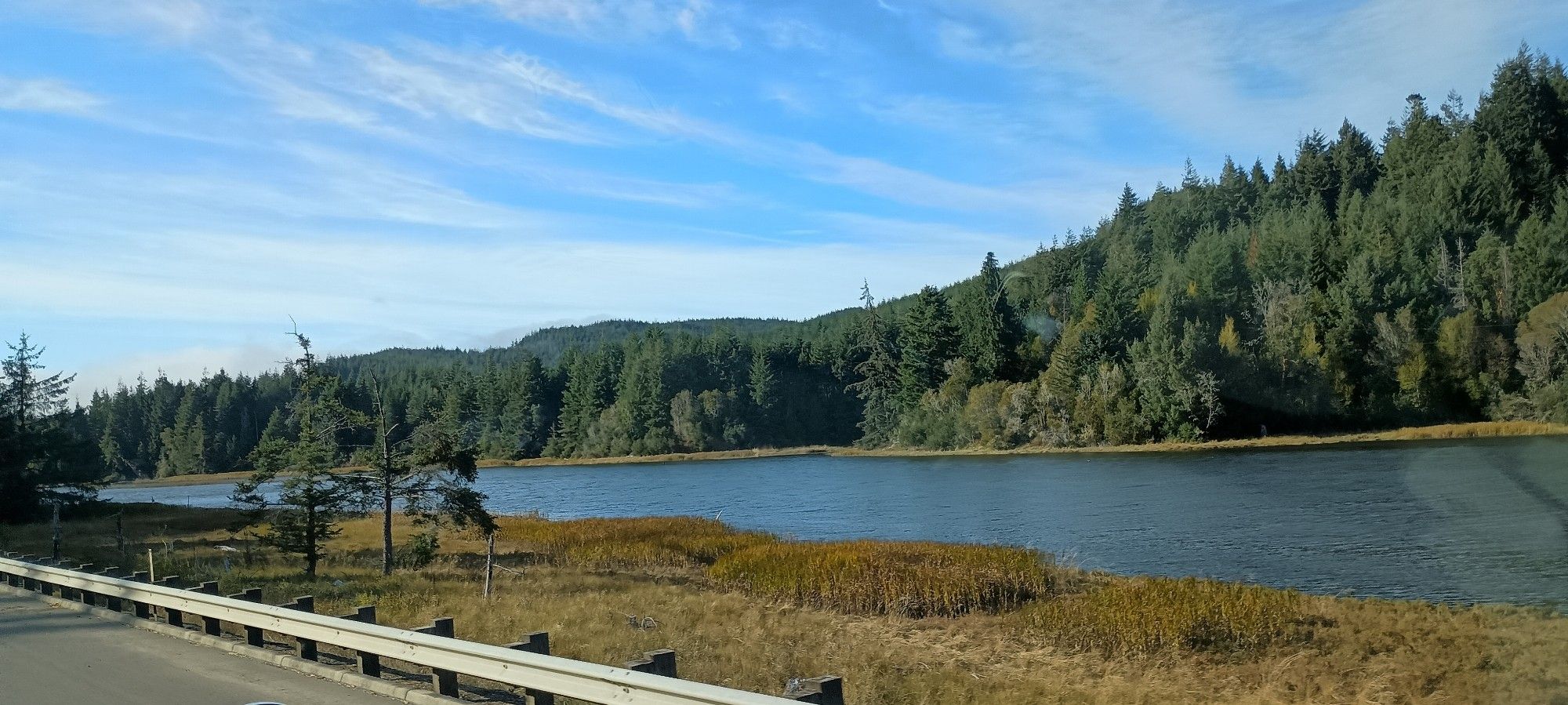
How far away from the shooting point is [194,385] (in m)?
169

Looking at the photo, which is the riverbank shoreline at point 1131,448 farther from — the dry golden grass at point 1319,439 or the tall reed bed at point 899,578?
the tall reed bed at point 899,578

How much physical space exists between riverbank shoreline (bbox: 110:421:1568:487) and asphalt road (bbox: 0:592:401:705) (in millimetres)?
10967

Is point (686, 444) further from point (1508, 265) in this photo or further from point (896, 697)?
point (896, 697)

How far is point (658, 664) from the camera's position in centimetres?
736

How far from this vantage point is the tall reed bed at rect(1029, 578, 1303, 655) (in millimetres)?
15961

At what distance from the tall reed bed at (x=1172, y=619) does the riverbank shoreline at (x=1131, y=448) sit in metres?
15.3

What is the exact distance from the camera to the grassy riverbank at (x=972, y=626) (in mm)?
13000

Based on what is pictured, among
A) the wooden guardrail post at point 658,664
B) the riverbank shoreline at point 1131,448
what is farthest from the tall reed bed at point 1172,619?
the riverbank shoreline at point 1131,448

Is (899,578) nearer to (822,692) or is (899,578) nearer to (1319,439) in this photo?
(822,692)

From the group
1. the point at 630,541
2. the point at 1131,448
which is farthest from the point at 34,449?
the point at 1131,448

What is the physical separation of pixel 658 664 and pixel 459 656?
6.43 ft

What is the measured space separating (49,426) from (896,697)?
48777 mm

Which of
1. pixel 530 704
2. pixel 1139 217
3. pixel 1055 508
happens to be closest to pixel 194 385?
pixel 1139 217

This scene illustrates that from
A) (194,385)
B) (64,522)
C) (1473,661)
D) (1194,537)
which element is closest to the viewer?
(1473,661)
